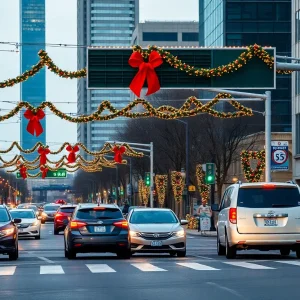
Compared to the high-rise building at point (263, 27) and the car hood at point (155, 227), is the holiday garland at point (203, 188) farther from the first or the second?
the high-rise building at point (263, 27)

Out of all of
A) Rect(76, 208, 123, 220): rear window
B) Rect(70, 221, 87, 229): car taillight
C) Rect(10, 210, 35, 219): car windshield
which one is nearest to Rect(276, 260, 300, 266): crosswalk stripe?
Rect(76, 208, 123, 220): rear window

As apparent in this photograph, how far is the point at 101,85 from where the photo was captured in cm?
3516

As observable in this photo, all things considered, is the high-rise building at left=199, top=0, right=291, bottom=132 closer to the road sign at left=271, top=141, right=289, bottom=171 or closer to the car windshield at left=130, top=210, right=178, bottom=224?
the road sign at left=271, top=141, right=289, bottom=171

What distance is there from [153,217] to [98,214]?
2690 mm

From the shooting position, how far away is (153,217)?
29.0 meters

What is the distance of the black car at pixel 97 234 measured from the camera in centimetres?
2612

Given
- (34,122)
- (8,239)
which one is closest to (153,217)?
(8,239)

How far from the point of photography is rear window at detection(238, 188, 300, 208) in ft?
81.4

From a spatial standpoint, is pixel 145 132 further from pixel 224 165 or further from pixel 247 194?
pixel 247 194

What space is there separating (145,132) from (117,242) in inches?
2331

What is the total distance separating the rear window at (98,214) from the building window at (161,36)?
493 feet

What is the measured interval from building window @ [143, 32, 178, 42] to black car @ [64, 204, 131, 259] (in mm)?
150736

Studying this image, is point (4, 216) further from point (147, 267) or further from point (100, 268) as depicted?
point (147, 267)

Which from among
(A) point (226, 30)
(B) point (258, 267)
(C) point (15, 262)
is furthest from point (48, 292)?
(A) point (226, 30)
